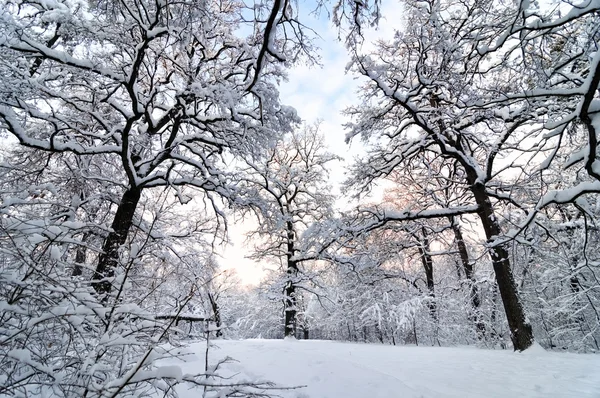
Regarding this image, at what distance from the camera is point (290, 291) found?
38.3 feet

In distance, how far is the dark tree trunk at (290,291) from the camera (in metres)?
11.0

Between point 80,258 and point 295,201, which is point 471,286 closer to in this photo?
point 295,201

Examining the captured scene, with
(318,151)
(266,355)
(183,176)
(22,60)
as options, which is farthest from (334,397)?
(318,151)

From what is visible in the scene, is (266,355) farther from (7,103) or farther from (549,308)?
(549,308)

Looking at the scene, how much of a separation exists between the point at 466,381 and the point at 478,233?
294 inches

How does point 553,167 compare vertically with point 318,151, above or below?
below

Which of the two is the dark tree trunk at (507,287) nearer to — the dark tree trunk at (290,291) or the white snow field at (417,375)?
the white snow field at (417,375)

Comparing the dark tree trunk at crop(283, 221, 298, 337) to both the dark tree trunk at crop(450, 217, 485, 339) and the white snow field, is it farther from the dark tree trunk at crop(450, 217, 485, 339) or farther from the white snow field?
the dark tree trunk at crop(450, 217, 485, 339)

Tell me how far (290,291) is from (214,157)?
659cm

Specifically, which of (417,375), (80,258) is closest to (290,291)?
(417,375)

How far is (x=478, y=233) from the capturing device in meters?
10.2

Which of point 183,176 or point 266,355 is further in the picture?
point 183,176

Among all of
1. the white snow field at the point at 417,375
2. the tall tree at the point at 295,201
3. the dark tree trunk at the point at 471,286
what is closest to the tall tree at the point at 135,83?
the white snow field at the point at 417,375

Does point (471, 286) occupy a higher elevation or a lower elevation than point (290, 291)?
higher
